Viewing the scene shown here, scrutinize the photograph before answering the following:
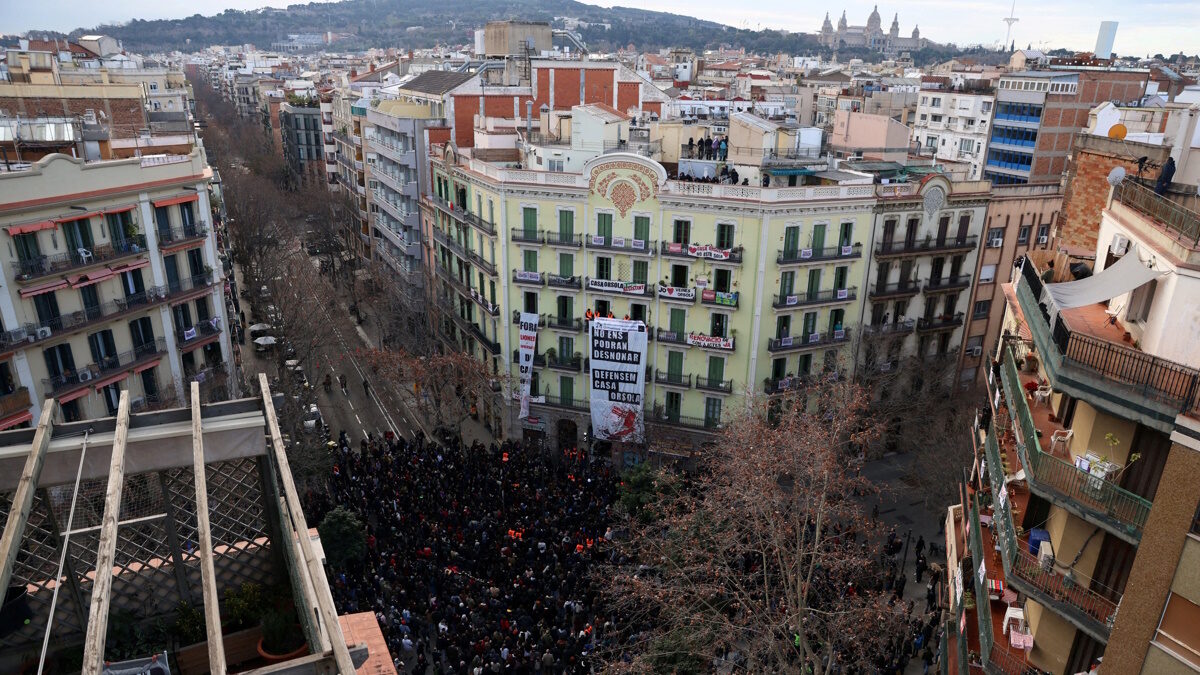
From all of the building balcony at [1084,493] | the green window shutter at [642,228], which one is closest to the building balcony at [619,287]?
the green window shutter at [642,228]

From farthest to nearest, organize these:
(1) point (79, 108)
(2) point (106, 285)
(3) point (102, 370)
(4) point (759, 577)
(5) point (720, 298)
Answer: (1) point (79, 108), (5) point (720, 298), (3) point (102, 370), (2) point (106, 285), (4) point (759, 577)

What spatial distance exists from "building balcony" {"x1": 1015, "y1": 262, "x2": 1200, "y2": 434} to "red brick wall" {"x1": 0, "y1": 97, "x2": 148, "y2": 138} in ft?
154

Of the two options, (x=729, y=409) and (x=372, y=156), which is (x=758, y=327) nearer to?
(x=729, y=409)

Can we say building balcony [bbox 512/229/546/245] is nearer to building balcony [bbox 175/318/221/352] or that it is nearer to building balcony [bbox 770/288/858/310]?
building balcony [bbox 770/288/858/310]

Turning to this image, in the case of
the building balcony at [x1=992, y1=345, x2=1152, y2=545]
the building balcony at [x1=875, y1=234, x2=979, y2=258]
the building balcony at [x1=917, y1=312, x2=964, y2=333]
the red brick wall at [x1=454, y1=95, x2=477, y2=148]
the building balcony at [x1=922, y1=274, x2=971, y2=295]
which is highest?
the red brick wall at [x1=454, y1=95, x2=477, y2=148]

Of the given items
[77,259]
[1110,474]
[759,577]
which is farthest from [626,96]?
[1110,474]

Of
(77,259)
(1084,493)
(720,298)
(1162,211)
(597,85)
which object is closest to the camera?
(1084,493)

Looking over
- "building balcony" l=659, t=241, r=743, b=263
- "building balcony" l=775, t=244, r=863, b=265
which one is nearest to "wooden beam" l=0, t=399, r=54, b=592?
"building balcony" l=659, t=241, r=743, b=263

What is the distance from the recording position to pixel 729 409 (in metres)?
36.4

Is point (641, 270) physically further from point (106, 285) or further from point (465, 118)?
point (106, 285)

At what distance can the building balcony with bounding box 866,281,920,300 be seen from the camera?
37438 millimetres

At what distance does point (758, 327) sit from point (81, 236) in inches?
1109

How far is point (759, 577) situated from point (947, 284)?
21163 mm

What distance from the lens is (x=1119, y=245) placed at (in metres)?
16.0
